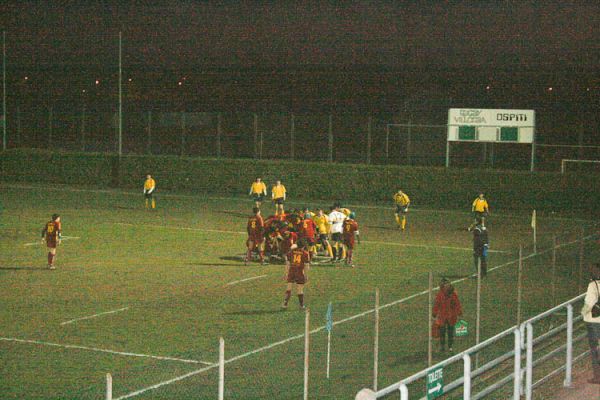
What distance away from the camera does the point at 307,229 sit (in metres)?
27.7

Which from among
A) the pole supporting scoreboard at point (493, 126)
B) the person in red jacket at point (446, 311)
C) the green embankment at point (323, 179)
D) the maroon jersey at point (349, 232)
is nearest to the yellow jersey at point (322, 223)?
the maroon jersey at point (349, 232)

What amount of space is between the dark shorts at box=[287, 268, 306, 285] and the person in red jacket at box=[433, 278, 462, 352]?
487 cm

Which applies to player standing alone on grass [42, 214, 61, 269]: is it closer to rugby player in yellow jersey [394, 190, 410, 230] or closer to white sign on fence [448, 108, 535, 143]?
rugby player in yellow jersey [394, 190, 410, 230]

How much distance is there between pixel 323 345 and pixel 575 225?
2629cm

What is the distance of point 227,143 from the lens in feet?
243

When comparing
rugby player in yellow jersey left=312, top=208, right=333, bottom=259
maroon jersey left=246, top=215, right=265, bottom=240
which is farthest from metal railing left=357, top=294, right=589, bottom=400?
rugby player in yellow jersey left=312, top=208, right=333, bottom=259

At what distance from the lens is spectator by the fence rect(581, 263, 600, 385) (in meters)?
14.1

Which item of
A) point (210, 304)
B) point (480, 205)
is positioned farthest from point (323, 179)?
point (210, 304)

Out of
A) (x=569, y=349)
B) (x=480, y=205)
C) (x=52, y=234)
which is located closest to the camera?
(x=569, y=349)

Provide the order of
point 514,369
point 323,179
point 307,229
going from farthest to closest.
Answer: point 323,179
point 307,229
point 514,369

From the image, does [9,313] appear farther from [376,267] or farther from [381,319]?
[376,267]

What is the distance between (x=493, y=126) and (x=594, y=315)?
34.8m

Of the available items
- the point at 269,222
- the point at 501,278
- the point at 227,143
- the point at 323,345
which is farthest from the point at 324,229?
the point at 227,143

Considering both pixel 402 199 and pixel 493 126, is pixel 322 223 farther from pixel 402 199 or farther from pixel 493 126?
pixel 493 126
